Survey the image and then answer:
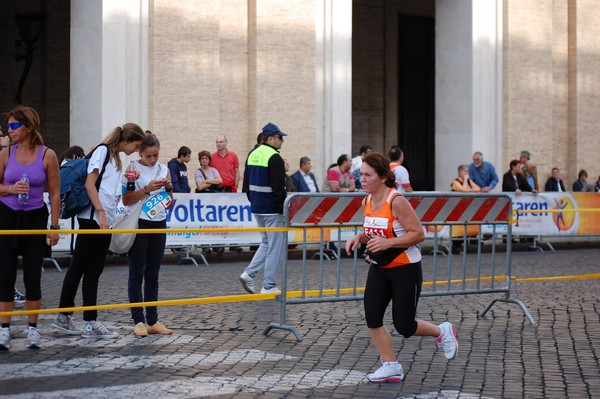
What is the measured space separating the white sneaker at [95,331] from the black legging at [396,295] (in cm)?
281

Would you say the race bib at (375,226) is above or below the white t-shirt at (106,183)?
below

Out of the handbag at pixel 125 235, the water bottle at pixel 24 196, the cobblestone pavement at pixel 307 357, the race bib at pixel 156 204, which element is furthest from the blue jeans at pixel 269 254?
the water bottle at pixel 24 196

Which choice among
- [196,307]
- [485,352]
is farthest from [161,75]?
[485,352]

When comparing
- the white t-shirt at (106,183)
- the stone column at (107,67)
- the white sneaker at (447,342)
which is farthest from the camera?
the stone column at (107,67)

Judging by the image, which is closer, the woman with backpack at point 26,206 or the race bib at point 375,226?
the race bib at point 375,226

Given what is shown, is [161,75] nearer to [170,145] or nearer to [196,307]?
[170,145]

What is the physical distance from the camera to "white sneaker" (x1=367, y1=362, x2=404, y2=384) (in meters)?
7.94

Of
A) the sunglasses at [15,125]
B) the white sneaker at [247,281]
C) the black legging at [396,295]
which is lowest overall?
the white sneaker at [247,281]

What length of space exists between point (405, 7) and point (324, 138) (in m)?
9.81

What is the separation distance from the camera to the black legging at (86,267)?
9.97 metres

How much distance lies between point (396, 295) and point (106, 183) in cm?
325

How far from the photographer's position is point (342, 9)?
25469 mm

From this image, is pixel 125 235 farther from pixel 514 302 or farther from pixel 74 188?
pixel 514 302

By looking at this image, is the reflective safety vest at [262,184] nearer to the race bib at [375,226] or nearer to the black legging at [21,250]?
the black legging at [21,250]
